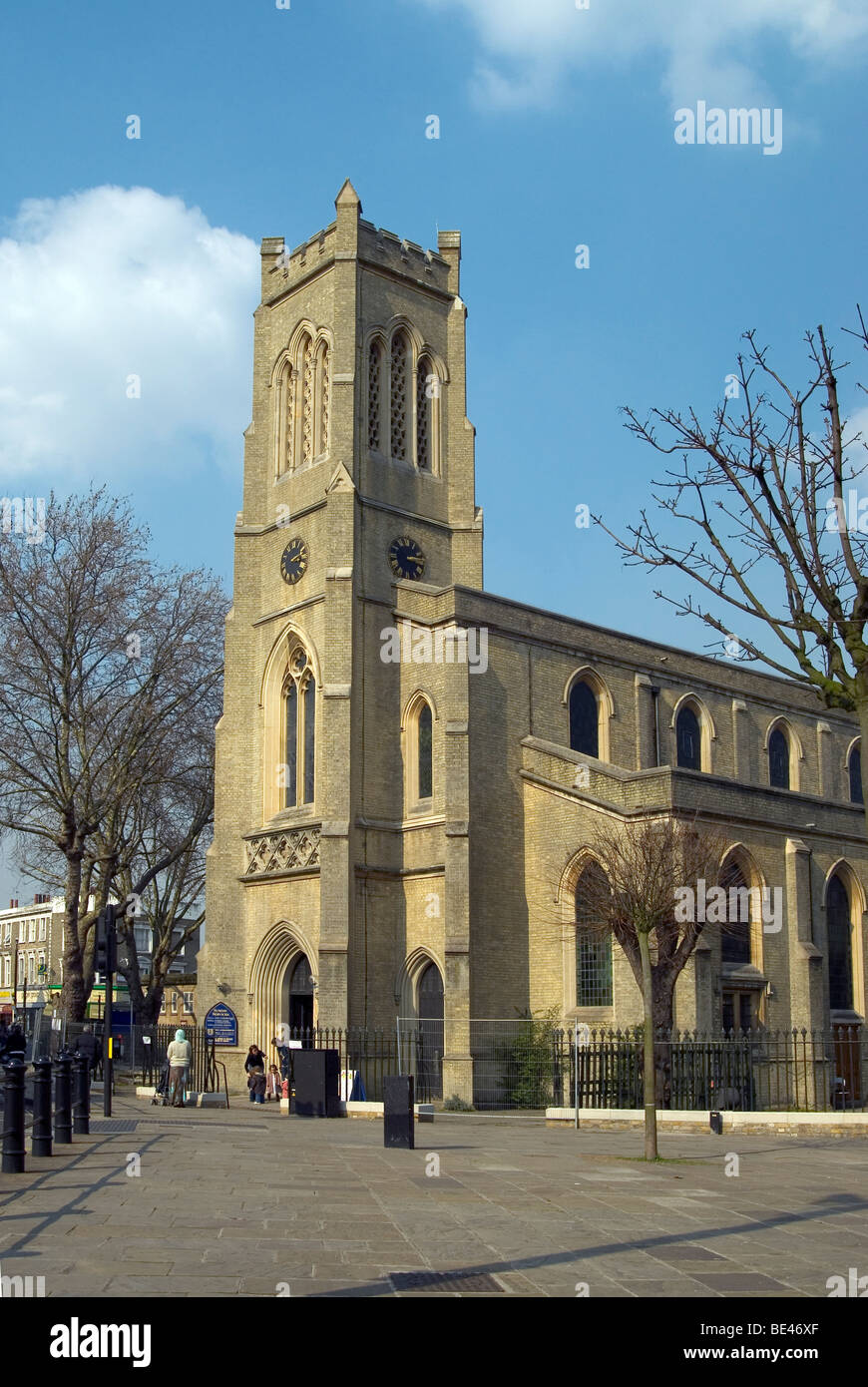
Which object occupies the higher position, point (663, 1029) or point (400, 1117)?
point (663, 1029)

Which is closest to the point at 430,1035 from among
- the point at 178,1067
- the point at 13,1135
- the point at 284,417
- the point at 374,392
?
the point at 178,1067

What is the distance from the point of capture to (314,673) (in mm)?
33125

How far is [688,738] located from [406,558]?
32.4 ft

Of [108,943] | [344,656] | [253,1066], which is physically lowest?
[253,1066]

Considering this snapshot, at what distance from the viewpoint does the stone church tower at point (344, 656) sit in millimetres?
30422

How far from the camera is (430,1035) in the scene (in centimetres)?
2989

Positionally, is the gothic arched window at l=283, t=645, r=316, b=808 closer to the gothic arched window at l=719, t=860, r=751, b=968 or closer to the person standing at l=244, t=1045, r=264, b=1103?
the person standing at l=244, t=1045, r=264, b=1103

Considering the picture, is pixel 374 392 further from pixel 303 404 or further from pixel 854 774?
pixel 854 774

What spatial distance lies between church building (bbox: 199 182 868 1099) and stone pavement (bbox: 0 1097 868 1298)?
11.5 m

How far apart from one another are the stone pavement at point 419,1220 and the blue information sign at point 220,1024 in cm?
1324

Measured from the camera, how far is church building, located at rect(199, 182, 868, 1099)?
95.3 ft

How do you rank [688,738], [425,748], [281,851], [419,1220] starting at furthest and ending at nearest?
[688,738] < [281,851] < [425,748] < [419,1220]

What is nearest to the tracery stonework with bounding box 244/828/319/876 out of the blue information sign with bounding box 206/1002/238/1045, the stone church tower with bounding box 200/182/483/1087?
the stone church tower with bounding box 200/182/483/1087
